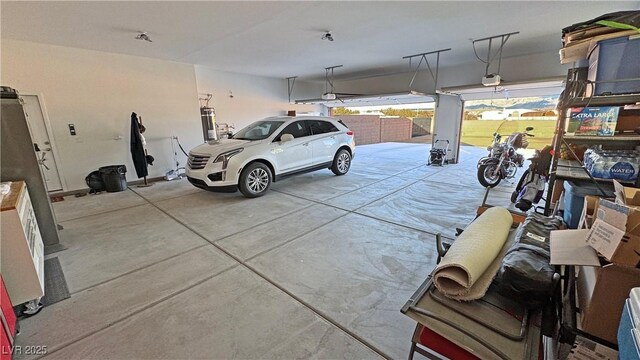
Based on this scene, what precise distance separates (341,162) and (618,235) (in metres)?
5.36

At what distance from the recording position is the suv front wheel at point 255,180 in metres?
4.45

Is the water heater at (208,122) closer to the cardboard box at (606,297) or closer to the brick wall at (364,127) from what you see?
the brick wall at (364,127)

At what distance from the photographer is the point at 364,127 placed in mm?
13086

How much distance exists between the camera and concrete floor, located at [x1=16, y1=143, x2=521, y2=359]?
1636 millimetres

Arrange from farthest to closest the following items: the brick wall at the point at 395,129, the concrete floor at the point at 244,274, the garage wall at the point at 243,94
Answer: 1. the brick wall at the point at 395,129
2. the garage wall at the point at 243,94
3. the concrete floor at the point at 244,274

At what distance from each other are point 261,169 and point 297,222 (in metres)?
1.61

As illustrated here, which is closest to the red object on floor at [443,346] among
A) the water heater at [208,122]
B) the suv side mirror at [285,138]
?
the suv side mirror at [285,138]

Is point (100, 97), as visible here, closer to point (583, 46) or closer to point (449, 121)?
point (583, 46)

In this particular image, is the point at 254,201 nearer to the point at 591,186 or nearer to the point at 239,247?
the point at 239,247

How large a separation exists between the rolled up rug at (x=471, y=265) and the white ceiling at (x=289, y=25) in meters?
2.96

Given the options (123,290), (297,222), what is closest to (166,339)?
(123,290)

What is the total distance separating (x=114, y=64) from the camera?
526cm

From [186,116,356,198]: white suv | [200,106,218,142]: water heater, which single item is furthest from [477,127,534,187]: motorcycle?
[200,106,218,142]: water heater

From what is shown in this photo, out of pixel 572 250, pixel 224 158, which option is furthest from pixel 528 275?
pixel 224 158
